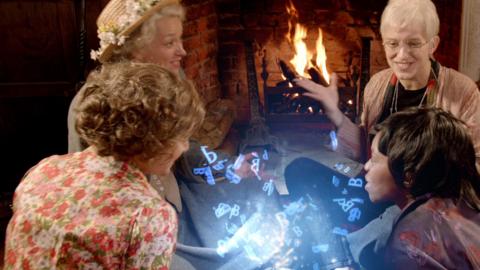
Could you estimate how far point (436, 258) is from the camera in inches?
73.1

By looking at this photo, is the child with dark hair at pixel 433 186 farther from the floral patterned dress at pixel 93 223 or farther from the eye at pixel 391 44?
the floral patterned dress at pixel 93 223

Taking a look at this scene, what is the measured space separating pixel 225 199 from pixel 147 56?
2.29 ft

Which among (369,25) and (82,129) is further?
(369,25)

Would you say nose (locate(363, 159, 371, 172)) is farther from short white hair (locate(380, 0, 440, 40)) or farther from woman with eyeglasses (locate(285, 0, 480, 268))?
short white hair (locate(380, 0, 440, 40))

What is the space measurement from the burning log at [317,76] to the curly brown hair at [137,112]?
1099mm

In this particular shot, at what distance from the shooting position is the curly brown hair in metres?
1.28

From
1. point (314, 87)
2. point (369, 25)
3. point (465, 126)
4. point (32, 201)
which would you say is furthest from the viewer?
point (369, 25)

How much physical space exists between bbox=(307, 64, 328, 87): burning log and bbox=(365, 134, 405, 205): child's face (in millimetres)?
480

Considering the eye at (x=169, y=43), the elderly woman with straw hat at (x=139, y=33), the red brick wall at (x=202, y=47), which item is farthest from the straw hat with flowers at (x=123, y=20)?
the red brick wall at (x=202, y=47)

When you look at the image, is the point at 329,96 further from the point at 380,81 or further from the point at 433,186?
the point at 433,186

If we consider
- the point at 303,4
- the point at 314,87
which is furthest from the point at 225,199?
the point at 303,4

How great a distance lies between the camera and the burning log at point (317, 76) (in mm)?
2360

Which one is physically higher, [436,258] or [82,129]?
[82,129]

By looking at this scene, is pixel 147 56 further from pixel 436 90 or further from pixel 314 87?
pixel 436 90
